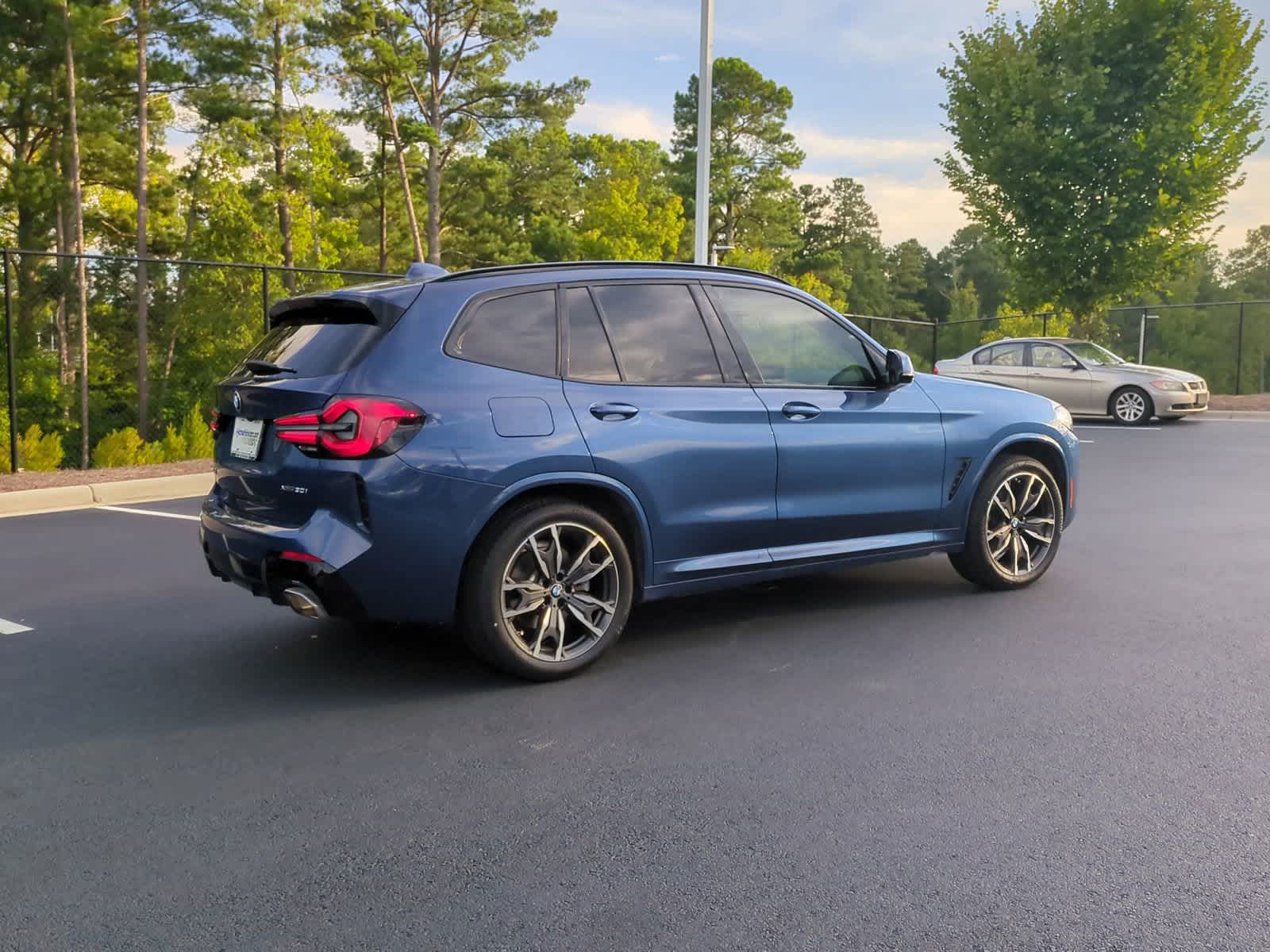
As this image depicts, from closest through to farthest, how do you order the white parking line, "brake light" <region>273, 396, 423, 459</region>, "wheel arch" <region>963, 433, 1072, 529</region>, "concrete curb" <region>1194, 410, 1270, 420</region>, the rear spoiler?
"brake light" <region>273, 396, 423, 459</region>, the rear spoiler, "wheel arch" <region>963, 433, 1072, 529</region>, the white parking line, "concrete curb" <region>1194, 410, 1270, 420</region>

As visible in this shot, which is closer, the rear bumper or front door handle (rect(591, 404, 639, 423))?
the rear bumper

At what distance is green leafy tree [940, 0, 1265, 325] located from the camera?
80.8 ft

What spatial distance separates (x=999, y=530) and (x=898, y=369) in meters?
1.26

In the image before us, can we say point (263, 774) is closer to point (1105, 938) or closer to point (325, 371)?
point (325, 371)

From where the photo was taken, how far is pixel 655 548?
5.29 meters

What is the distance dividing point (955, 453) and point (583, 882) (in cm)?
395

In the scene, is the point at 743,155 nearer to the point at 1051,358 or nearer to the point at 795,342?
the point at 1051,358

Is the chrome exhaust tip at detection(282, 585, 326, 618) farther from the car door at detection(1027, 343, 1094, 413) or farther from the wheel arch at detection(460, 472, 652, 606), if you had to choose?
the car door at detection(1027, 343, 1094, 413)

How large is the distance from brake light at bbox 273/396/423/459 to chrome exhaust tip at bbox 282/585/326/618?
56 centimetres

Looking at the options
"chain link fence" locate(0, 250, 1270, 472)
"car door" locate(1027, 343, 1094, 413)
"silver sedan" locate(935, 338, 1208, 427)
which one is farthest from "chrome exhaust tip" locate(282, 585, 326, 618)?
"chain link fence" locate(0, 250, 1270, 472)

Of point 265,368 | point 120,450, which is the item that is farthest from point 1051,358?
point 265,368

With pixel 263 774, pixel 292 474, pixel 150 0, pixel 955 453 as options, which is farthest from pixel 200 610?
pixel 150 0

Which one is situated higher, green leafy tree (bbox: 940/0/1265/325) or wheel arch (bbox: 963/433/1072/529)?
green leafy tree (bbox: 940/0/1265/325)

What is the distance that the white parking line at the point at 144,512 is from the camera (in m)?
10.1
